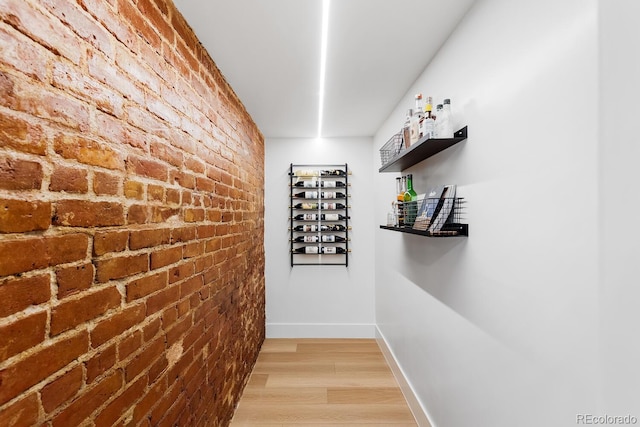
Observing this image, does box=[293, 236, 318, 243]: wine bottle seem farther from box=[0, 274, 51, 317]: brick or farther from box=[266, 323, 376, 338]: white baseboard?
box=[0, 274, 51, 317]: brick

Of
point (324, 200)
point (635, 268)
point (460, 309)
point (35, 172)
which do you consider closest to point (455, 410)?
point (460, 309)

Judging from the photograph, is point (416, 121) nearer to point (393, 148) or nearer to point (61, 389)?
point (393, 148)

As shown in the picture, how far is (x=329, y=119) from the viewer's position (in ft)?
10.0

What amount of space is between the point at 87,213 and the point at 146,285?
0.39 meters

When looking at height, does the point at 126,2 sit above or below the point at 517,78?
above

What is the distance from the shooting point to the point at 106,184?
36.9 inches

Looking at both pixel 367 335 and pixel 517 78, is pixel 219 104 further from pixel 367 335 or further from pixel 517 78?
pixel 367 335

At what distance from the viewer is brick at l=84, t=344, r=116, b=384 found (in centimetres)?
85

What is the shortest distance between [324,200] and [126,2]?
9.13 feet

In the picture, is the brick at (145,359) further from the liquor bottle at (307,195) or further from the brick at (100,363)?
the liquor bottle at (307,195)

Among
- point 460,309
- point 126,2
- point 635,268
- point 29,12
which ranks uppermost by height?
point 126,2

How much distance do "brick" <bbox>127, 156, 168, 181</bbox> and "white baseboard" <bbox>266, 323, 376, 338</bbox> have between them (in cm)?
283

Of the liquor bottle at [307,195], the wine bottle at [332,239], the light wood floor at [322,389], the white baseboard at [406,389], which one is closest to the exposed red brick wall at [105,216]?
the light wood floor at [322,389]

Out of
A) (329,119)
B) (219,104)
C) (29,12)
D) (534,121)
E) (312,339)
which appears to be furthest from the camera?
Result: (312,339)
